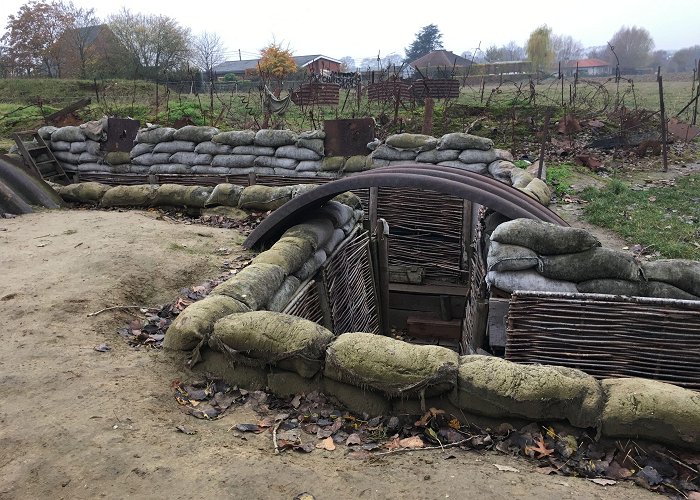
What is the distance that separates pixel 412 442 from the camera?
8.91 feet

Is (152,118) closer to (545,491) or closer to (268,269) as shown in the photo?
(268,269)

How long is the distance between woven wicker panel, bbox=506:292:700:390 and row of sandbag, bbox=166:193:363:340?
179cm

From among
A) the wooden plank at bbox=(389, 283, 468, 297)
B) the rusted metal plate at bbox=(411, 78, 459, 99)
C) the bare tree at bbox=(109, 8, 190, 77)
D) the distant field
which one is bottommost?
the wooden plank at bbox=(389, 283, 468, 297)

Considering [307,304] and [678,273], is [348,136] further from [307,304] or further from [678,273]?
[678,273]

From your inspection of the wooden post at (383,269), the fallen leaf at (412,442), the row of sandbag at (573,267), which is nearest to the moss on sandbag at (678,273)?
the row of sandbag at (573,267)

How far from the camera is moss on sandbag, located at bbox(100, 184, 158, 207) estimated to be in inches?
284

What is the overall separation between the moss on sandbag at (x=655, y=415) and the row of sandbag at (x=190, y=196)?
4.76 m

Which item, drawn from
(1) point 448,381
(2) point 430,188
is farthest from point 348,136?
(1) point 448,381

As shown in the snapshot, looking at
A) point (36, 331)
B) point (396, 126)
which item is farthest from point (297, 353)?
point (396, 126)

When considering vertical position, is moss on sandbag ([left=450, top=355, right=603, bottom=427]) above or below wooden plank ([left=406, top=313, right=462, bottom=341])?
above

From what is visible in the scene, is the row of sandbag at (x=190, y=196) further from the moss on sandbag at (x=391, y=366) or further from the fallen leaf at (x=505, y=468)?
the fallen leaf at (x=505, y=468)

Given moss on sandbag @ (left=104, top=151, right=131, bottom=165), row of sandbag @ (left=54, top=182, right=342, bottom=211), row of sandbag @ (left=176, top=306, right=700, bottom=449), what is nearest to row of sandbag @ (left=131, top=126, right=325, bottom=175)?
moss on sandbag @ (left=104, top=151, right=131, bottom=165)

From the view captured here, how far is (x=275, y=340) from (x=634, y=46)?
10346 centimetres

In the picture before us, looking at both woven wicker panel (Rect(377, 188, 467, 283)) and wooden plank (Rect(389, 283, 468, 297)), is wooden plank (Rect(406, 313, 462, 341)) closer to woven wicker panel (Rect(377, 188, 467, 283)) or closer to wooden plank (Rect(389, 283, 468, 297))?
wooden plank (Rect(389, 283, 468, 297))
